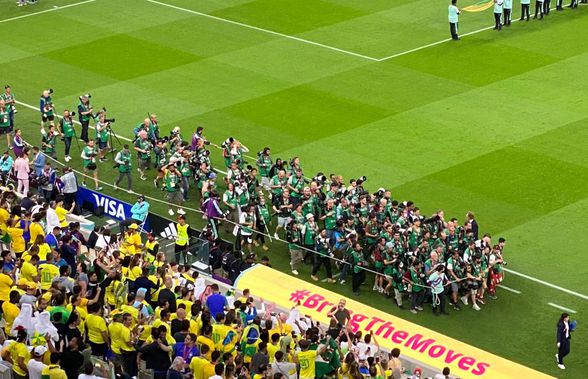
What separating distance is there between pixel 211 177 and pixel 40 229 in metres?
7.37

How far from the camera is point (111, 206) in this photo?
117 ft

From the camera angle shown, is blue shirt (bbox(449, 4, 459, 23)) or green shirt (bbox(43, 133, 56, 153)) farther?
blue shirt (bbox(449, 4, 459, 23))

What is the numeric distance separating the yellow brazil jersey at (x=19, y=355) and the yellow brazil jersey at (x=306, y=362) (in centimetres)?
498

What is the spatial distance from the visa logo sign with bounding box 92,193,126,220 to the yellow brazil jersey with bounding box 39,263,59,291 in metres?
9.11

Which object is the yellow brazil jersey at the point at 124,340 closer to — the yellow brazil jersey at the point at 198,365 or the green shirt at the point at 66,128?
the yellow brazil jersey at the point at 198,365

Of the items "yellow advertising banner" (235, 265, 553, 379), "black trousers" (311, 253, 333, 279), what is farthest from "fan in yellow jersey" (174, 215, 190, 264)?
"black trousers" (311, 253, 333, 279)

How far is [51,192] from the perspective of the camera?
36188mm

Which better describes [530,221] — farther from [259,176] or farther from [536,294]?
[259,176]

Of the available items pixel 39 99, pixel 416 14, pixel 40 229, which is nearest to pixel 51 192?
pixel 40 229

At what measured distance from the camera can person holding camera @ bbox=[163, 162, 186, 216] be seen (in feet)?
118

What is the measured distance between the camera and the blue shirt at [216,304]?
2634 cm

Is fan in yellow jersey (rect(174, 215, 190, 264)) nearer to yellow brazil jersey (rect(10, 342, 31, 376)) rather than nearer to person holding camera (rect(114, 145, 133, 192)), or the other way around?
person holding camera (rect(114, 145, 133, 192))

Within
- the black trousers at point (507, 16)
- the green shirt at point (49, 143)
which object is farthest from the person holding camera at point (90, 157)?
the black trousers at point (507, 16)

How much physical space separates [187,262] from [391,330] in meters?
6.39
